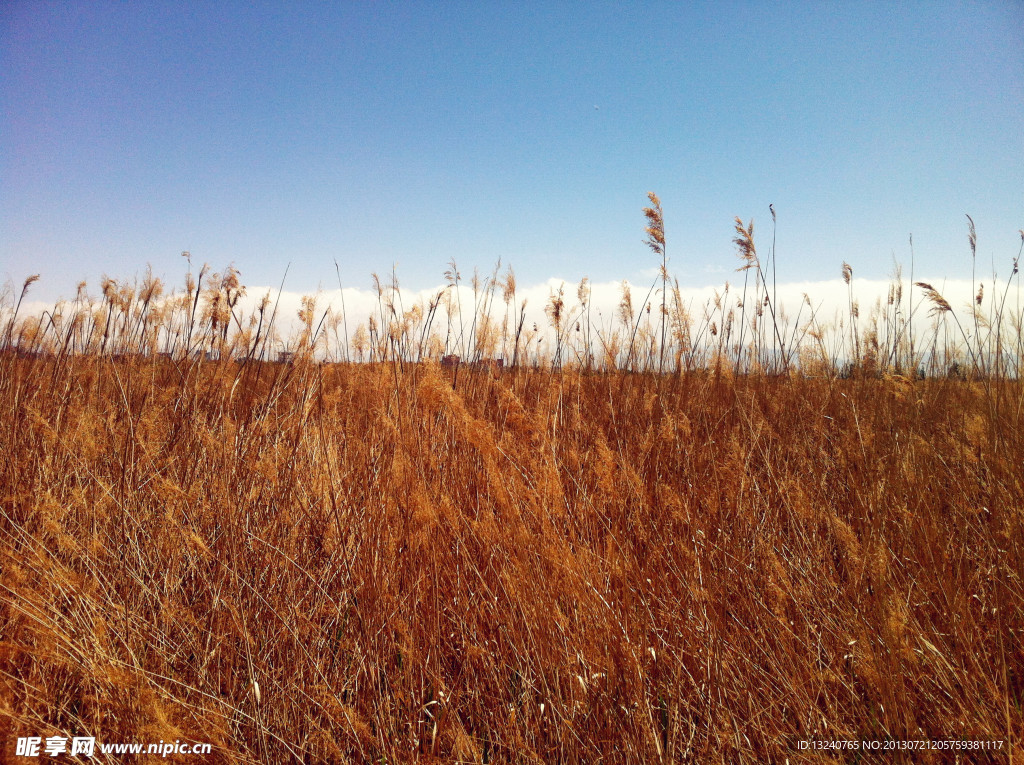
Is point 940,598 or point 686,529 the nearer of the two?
point 940,598

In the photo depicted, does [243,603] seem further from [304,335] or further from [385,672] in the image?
[304,335]

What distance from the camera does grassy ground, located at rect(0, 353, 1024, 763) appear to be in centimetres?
104

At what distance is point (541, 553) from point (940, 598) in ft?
4.13

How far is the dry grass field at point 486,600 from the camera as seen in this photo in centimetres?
105

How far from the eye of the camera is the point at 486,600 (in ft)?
4.91

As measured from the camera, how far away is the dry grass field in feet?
3.43

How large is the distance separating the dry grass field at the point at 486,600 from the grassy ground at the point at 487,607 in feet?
0.05

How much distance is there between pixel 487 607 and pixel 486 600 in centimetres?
7

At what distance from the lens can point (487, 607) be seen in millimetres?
1546

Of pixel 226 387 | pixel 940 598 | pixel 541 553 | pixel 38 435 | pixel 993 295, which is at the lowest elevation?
pixel 940 598

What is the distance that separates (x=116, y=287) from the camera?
11.1ft

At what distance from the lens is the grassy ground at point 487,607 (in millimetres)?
1044

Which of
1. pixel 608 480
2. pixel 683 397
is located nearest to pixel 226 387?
pixel 608 480

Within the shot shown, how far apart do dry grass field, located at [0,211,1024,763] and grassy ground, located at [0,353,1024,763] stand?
0.01 m
